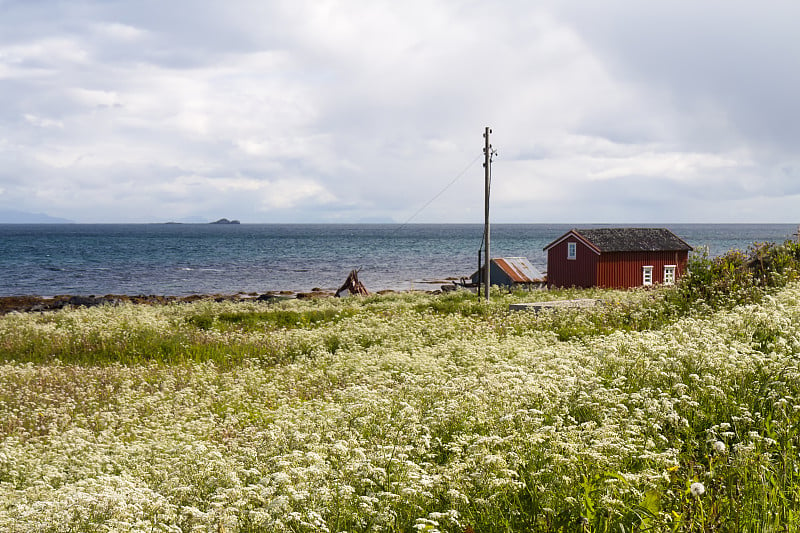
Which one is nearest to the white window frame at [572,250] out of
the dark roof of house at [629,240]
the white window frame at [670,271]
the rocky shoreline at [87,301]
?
the dark roof of house at [629,240]

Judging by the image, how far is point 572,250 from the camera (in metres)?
38.2

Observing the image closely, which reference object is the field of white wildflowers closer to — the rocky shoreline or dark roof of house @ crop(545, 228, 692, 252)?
dark roof of house @ crop(545, 228, 692, 252)

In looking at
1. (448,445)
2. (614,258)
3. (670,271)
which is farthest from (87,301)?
(448,445)

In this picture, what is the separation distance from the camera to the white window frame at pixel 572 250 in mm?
37978

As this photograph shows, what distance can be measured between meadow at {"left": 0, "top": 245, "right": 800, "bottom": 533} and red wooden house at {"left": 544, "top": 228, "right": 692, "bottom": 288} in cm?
2181

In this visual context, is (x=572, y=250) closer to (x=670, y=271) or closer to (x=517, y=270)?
(x=517, y=270)

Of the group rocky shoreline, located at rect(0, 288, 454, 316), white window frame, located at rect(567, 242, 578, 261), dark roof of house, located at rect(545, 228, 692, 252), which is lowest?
rocky shoreline, located at rect(0, 288, 454, 316)

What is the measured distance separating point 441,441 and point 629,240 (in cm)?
3510

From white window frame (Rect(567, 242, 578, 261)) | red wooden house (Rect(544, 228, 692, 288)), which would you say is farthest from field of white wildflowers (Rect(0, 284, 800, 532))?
white window frame (Rect(567, 242, 578, 261))

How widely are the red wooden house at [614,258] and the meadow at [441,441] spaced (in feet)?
71.6

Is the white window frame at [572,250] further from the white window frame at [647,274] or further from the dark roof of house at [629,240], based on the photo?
the white window frame at [647,274]

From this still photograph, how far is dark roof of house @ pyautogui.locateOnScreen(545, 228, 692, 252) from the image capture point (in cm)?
3709

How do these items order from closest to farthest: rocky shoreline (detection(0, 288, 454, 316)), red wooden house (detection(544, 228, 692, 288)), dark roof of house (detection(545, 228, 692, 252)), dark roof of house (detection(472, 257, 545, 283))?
red wooden house (detection(544, 228, 692, 288))
dark roof of house (detection(545, 228, 692, 252))
dark roof of house (detection(472, 257, 545, 283))
rocky shoreline (detection(0, 288, 454, 316))

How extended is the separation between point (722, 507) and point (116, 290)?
60.7 meters
